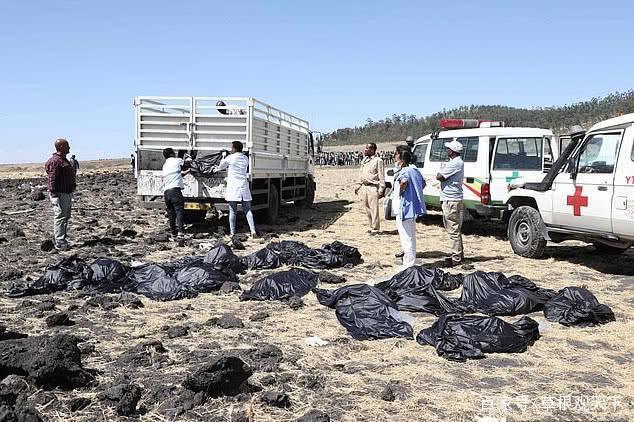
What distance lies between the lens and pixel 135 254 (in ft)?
30.9

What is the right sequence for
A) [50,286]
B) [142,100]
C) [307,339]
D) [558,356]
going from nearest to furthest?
[558,356]
[307,339]
[50,286]
[142,100]

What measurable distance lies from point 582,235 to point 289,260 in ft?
13.6

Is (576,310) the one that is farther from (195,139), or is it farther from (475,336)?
(195,139)

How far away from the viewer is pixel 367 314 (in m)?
5.74

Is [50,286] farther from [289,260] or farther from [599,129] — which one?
[599,129]

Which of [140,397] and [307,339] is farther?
[307,339]

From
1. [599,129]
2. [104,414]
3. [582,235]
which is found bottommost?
[104,414]

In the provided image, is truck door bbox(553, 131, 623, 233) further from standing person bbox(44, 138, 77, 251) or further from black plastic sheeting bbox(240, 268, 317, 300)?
standing person bbox(44, 138, 77, 251)

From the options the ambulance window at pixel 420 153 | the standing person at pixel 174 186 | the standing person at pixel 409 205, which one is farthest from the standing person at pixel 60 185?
the ambulance window at pixel 420 153

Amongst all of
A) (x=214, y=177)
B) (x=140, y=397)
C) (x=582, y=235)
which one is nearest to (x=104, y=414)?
(x=140, y=397)

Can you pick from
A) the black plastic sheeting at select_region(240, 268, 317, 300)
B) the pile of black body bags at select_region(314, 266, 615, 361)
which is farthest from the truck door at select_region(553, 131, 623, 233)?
the black plastic sheeting at select_region(240, 268, 317, 300)

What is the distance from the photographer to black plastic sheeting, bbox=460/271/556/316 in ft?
20.2

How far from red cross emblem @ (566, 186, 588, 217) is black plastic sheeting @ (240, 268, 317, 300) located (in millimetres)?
3856

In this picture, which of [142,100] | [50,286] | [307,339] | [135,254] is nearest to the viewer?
[307,339]
